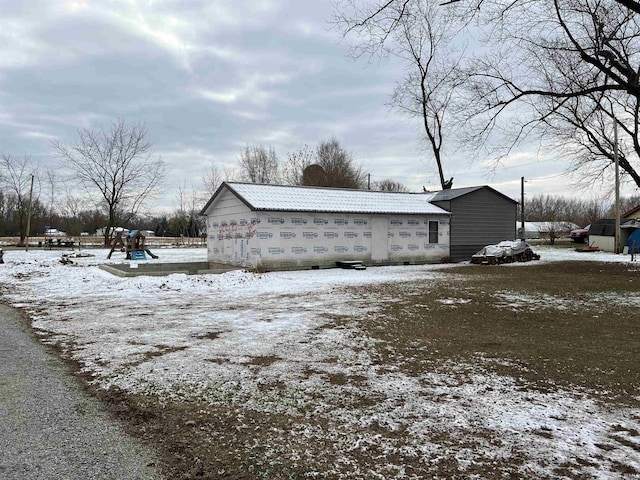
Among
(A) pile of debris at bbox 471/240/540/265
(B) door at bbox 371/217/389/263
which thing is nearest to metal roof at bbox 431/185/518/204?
(A) pile of debris at bbox 471/240/540/265

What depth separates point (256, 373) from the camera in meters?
4.89

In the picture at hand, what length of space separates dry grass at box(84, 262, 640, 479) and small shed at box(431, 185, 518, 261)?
12.1m

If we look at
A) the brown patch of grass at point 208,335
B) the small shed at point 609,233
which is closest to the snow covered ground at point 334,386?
the brown patch of grass at point 208,335

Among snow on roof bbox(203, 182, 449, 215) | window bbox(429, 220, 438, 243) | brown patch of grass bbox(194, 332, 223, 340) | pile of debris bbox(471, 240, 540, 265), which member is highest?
snow on roof bbox(203, 182, 449, 215)

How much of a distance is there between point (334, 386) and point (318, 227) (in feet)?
48.5

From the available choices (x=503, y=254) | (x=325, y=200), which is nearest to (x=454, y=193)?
(x=503, y=254)

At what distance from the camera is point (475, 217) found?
953 inches

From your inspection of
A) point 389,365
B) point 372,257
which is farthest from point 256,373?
point 372,257

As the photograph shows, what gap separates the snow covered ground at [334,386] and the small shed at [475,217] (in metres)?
15.5

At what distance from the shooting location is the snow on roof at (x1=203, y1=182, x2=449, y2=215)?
1828 centimetres

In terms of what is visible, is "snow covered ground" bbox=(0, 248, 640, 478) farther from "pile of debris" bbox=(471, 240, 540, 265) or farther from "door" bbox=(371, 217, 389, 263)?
"pile of debris" bbox=(471, 240, 540, 265)

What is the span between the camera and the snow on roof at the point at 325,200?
18281 millimetres

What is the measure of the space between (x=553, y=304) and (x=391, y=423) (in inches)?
305

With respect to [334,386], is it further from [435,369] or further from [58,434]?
[58,434]
